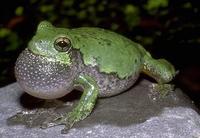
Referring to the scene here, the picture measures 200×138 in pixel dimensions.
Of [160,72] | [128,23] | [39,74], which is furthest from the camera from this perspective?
[128,23]

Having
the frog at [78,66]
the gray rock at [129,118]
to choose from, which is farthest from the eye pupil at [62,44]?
the gray rock at [129,118]

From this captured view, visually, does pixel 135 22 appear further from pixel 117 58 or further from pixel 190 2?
pixel 117 58

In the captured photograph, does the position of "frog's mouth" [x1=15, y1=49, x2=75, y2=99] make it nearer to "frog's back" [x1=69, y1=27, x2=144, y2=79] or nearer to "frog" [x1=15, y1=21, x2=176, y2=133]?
"frog" [x1=15, y1=21, x2=176, y2=133]

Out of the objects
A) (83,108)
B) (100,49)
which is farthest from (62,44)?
(83,108)

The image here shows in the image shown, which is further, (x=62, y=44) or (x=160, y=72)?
(x=160, y=72)

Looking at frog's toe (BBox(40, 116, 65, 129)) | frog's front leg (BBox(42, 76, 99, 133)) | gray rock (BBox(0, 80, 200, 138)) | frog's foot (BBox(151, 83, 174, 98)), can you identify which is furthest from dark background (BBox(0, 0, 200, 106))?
frog's toe (BBox(40, 116, 65, 129))

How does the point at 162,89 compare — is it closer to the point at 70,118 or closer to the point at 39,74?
the point at 70,118

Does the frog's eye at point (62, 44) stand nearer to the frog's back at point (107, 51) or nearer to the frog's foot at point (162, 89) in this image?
the frog's back at point (107, 51)

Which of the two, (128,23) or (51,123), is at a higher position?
(128,23)
